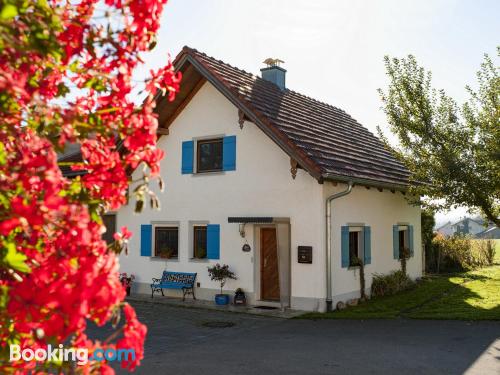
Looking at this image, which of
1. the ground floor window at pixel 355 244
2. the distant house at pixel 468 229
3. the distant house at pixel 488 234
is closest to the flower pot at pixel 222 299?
the ground floor window at pixel 355 244

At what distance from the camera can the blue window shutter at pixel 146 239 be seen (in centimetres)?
1587

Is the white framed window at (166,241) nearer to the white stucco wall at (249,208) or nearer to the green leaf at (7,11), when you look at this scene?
the white stucco wall at (249,208)

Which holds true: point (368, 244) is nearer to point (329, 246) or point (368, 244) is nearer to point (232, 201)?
point (329, 246)

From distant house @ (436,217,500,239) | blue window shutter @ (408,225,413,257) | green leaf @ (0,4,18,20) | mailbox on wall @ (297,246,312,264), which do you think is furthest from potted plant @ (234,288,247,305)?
green leaf @ (0,4,18,20)

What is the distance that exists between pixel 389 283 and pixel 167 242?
7123mm

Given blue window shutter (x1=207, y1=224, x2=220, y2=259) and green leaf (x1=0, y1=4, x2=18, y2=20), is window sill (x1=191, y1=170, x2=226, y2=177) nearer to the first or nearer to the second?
blue window shutter (x1=207, y1=224, x2=220, y2=259)

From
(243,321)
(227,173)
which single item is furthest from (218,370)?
(227,173)

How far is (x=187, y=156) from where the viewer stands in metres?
15.3

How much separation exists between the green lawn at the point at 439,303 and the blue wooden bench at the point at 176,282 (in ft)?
13.4

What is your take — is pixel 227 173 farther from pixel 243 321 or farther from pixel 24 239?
pixel 24 239

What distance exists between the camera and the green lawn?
11.9 metres

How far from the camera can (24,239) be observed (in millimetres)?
2670

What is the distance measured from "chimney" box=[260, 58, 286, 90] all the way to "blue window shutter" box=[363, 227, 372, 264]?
658 centimetres

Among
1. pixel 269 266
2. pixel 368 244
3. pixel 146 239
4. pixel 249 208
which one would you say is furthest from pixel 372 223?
pixel 146 239
